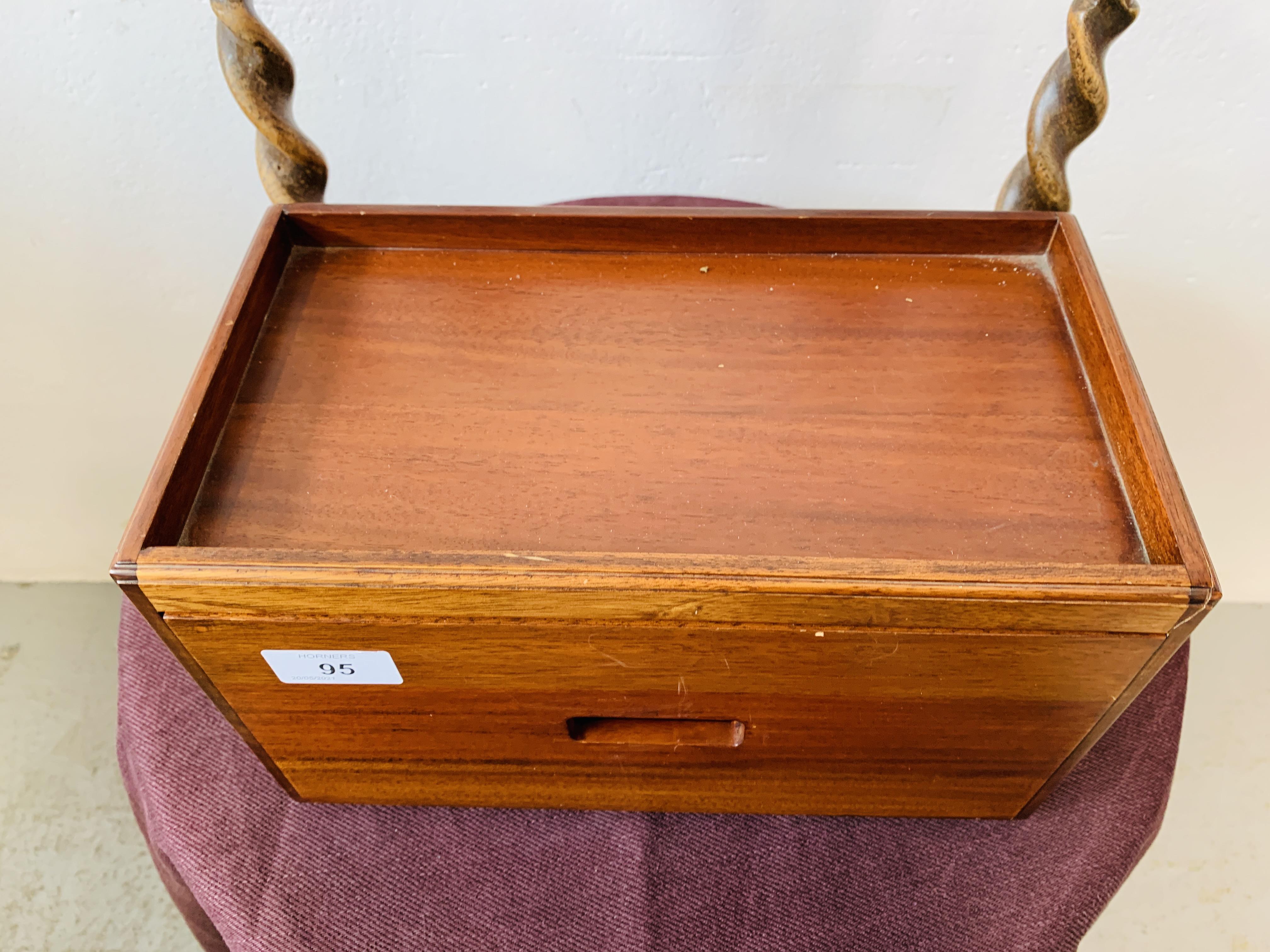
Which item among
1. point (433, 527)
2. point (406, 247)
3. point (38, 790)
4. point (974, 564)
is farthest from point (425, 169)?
point (38, 790)

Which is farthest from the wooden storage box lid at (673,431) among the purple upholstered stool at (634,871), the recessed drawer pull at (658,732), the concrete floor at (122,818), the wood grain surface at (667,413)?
the concrete floor at (122,818)

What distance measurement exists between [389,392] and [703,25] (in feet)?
1.62

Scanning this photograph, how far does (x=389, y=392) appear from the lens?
592mm

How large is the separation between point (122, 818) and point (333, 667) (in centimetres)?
89

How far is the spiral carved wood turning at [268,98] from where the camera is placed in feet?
1.92

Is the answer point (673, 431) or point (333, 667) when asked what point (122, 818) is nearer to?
point (333, 667)

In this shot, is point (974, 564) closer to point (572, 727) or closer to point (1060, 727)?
point (1060, 727)

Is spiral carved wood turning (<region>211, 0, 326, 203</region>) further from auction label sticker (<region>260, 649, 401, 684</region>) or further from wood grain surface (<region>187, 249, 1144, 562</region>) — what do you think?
auction label sticker (<region>260, 649, 401, 684</region>)

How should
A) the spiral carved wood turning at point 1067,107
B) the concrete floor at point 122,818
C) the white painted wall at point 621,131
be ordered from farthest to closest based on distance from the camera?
1. the concrete floor at point 122,818
2. the white painted wall at point 621,131
3. the spiral carved wood turning at point 1067,107

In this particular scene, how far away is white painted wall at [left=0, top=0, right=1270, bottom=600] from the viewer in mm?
830

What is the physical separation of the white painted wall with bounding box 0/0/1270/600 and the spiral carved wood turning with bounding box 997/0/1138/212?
9.4 inches

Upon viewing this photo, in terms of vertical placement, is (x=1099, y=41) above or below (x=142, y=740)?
above

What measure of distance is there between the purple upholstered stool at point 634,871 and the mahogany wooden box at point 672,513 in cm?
2

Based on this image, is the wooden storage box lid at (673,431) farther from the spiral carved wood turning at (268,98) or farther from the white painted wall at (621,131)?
the white painted wall at (621,131)
